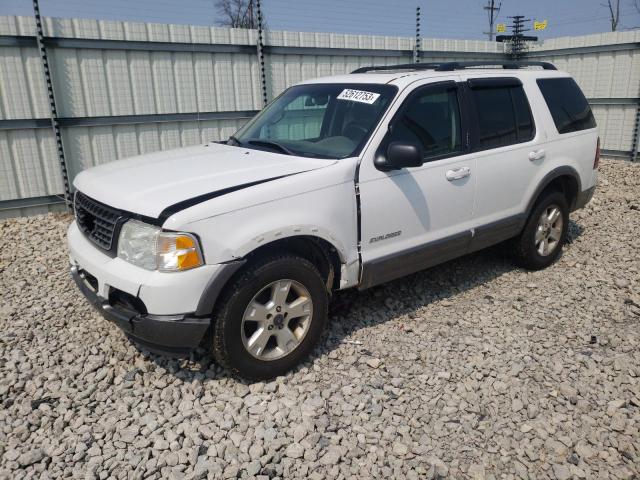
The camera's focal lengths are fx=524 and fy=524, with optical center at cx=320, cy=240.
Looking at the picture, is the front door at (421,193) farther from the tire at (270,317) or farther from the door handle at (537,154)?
the door handle at (537,154)

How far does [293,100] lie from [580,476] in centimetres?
347


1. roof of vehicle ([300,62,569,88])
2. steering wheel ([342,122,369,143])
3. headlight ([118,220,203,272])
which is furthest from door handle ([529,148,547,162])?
headlight ([118,220,203,272])

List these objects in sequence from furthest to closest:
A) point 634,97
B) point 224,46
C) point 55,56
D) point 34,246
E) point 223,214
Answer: point 634,97 → point 224,46 → point 55,56 → point 34,246 → point 223,214

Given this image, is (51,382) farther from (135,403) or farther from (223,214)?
(223,214)

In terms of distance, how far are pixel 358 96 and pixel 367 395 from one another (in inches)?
87.2

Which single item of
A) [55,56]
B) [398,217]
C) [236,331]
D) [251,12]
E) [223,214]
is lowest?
[236,331]

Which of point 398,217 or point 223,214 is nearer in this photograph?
point 223,214

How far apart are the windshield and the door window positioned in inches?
6.8

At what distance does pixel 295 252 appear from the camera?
354cm

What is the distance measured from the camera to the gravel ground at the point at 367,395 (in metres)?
2.81

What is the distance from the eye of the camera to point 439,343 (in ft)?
13.1

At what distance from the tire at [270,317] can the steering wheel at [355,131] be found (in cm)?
100

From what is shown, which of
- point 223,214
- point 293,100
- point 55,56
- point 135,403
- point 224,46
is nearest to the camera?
point 223,214

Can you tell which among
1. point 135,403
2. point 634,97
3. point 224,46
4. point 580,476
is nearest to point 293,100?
point 135,403
